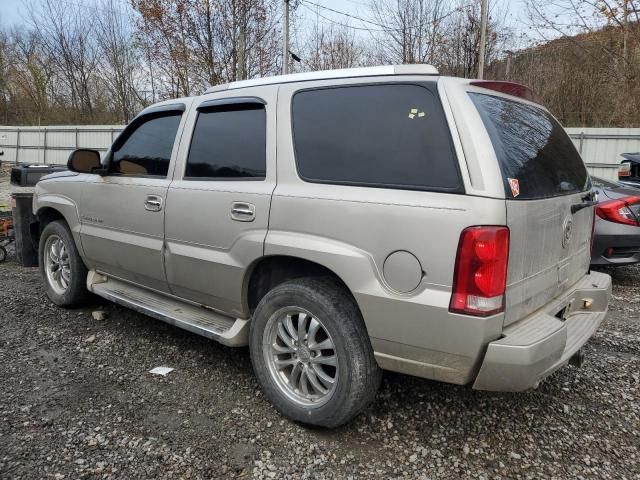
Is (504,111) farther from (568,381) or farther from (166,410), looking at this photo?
(166,410)

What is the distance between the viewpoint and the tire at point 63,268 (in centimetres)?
450

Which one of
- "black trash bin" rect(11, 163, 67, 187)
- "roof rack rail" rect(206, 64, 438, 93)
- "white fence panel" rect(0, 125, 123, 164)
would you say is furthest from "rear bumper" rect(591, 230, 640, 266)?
"white fence panel" rect(0, 125, 123, 164)

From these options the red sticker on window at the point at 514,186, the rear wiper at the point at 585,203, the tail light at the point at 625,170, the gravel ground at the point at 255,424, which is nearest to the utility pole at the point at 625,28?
the tail light at the point at 625,170

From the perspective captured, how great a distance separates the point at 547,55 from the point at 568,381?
61.1 feet

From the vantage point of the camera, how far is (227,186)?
3109mm

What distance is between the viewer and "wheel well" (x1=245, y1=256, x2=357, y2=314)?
2.80 m

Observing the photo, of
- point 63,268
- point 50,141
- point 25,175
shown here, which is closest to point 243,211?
point 63,268

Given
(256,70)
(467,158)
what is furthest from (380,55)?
(467,158)

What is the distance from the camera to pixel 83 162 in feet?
13.5

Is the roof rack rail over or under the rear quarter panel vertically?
over

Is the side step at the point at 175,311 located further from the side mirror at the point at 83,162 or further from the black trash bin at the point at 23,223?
the black trash bin at the point at 23,223

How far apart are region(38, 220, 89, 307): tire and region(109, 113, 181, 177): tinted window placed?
3.16 ft

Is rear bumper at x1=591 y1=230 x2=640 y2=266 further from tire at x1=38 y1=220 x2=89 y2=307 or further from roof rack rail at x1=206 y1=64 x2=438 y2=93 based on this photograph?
tire at x1=38 y1=220 x2=89 y2=307

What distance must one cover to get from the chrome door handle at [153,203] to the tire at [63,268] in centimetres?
129
